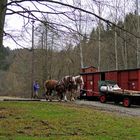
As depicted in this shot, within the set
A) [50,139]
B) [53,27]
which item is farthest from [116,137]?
[53,27]

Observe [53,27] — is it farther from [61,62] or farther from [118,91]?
[61,62]

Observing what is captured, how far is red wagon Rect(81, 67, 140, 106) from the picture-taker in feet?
96.9

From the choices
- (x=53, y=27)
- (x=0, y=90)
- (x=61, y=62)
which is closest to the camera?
(x=53, y=27)

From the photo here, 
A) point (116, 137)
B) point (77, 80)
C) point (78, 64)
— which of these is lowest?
point (116, 137)

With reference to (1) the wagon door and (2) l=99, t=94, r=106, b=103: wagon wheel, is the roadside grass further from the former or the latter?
(1) the wagon door

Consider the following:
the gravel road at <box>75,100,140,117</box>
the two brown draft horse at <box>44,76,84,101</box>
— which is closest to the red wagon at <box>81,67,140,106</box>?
the gravel road at <box>75,100,140,117</box>

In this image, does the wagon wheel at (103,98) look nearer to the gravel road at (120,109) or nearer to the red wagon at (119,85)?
the red wagon at (119,85)

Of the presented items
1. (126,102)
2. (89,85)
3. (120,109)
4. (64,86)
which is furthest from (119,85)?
(120,109)

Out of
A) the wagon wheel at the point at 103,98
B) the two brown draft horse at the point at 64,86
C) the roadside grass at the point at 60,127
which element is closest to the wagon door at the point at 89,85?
the wagon wheel at the point at 103,98

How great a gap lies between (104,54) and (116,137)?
2002 inches

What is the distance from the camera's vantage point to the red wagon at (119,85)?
29520mm

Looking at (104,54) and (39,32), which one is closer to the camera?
Result: (39,32)

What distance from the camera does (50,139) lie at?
10.7 m

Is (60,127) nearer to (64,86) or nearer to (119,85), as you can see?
(64,86)
